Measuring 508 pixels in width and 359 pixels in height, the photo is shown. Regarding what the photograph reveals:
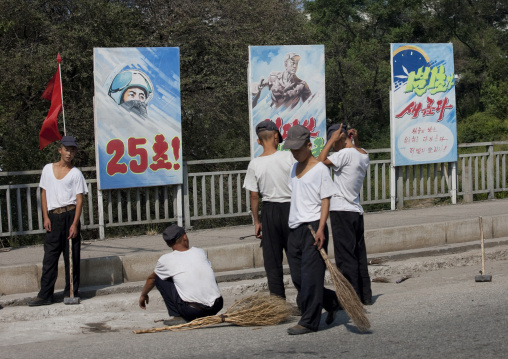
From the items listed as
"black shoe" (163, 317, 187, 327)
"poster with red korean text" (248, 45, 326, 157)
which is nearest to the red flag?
"poster with red korean text" (248, 45, 326, 157)

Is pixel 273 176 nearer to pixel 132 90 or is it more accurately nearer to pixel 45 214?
pixel 45 214

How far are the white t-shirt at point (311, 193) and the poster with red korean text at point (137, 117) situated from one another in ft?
18.2

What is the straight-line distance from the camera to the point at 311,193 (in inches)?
242

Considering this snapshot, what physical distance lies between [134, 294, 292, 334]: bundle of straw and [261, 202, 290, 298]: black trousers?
0.95 feet

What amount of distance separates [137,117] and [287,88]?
283 centimetres

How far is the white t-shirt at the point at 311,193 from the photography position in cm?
614

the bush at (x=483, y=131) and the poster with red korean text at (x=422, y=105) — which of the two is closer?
the poster with red korean text at (x=422, y=105)

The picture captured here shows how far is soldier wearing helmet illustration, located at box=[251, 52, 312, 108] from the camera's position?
12.4 meters

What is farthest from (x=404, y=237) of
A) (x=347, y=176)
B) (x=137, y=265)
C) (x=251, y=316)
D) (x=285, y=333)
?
(x=285, y=333)

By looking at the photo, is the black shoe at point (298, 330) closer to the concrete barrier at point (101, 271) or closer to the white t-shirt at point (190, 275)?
the white t-shirt at point (190, 275)

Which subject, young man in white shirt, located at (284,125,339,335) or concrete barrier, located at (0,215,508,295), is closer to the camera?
young man in white shirt, located at (284,125,339,335)

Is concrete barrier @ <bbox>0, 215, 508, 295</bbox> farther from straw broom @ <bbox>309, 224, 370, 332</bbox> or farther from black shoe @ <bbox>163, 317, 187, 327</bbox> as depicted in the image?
straw broom @ <bbox>309, 224, 370, 332</bbox>

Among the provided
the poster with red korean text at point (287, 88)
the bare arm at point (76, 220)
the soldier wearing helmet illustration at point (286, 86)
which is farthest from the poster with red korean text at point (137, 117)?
the bare arm at point (76, 220)

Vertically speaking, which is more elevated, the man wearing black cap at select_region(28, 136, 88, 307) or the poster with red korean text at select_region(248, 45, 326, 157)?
the poster with red korean text at select_region(248, 45, 326, 157)
